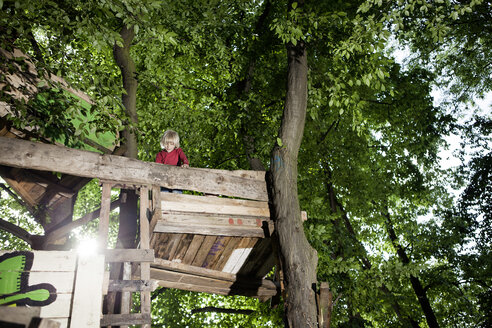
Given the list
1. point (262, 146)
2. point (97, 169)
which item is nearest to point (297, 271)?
point (97, 169)

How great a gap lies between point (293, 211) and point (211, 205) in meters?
1.25

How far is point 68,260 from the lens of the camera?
10.8 ft

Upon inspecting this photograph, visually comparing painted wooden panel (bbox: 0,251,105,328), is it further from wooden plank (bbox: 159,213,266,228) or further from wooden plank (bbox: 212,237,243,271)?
wooden plank (bbox: 212,237,243,271)

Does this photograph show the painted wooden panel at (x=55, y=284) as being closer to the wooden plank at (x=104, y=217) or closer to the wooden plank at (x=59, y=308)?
the wooden plank at (x=59, y=308)

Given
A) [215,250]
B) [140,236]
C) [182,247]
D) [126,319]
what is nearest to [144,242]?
[140,236]

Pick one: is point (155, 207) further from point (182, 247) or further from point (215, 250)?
point (215, 250)

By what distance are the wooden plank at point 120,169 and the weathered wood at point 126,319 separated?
1.66 m

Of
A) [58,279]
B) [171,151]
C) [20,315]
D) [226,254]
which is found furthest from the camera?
[171,151]

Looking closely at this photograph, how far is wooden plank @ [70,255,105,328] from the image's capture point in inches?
122

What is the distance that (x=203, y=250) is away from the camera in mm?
5742

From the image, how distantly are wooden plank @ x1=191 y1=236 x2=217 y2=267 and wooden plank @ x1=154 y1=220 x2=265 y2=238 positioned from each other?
16.4 inches

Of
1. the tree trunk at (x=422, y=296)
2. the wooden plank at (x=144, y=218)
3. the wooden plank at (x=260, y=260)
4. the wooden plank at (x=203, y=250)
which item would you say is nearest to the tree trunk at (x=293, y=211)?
the wooden plank at (x=260, y=260)

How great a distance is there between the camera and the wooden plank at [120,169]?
4166mm

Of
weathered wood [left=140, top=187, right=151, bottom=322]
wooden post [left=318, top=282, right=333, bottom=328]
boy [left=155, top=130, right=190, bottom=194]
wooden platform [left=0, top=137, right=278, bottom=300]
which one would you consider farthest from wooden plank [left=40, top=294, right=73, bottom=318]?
boy [left=155, top=130, right=190, bottom=194]
